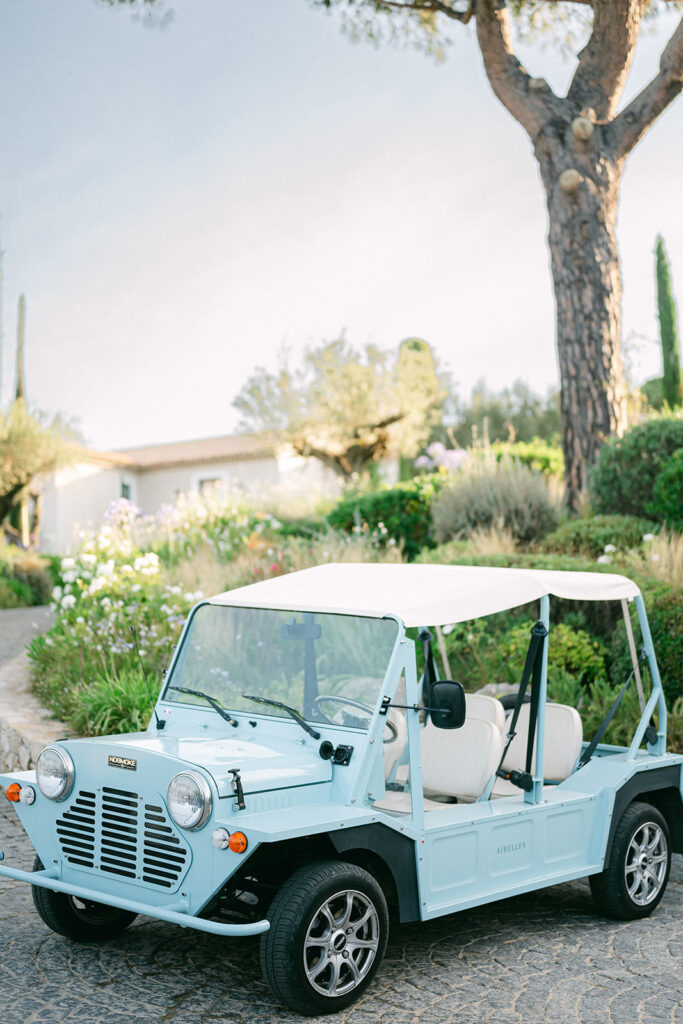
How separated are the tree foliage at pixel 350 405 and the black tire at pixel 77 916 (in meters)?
25.2

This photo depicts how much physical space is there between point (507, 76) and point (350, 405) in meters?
15.7

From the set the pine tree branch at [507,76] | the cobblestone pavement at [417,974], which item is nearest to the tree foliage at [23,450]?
the pine tree branch at [507,76]

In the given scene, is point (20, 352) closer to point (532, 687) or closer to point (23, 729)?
point (23, 729)

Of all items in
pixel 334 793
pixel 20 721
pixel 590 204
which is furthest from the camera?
A: pixel 590 204

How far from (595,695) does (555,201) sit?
7951mm

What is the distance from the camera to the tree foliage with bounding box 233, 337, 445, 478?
2970 cm

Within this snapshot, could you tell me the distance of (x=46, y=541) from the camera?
31.9 metres

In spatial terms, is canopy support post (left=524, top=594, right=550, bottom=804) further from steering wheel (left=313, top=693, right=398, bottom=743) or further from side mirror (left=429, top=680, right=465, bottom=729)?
side mirror (left=429, top=680, right=465, bottom=729)

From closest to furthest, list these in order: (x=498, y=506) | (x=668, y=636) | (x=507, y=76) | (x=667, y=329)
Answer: (x=668, y=636) → (x=498, y=506) → (x=507, y=76) → (x=667, y=329)

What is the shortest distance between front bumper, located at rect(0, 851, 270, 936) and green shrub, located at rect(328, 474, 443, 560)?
11.2 m

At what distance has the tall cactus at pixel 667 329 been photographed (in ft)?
75.6

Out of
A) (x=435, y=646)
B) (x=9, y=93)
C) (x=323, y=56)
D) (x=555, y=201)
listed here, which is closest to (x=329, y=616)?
(x=435, y=646)

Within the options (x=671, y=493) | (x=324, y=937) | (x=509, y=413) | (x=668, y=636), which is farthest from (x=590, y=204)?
(x=509, y=413)

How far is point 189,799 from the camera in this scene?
400cm
